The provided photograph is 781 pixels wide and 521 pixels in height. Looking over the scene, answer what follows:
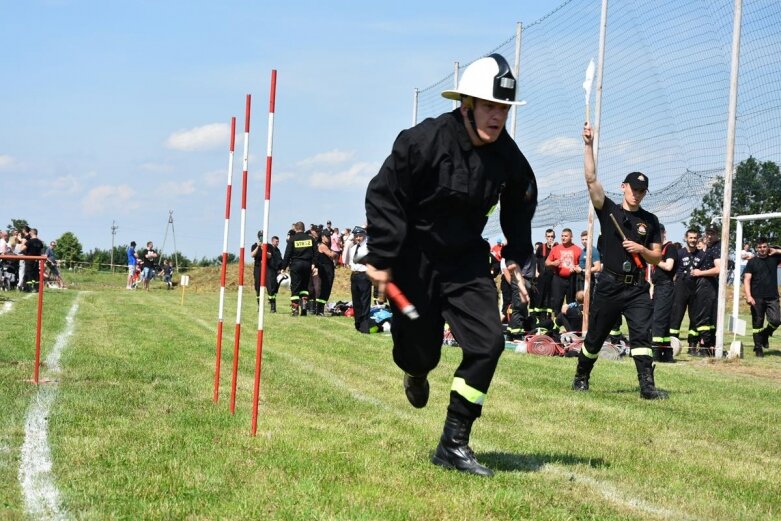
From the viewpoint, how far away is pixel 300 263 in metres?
24.7

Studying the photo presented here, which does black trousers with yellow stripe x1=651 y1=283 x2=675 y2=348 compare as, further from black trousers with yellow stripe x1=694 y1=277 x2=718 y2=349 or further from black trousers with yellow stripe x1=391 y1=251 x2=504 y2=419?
black trousers with yellow stripe x1=391 y1=251 x2=504 y2=419

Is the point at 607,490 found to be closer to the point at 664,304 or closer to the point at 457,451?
the point at 457,451

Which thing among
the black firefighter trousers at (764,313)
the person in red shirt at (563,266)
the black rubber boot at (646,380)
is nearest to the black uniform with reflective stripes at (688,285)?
the black firefighter trousers at (764,313)

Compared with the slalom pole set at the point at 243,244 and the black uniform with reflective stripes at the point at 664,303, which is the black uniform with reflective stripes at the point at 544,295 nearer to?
the black uniform with reflective stripes at the point at 664,303

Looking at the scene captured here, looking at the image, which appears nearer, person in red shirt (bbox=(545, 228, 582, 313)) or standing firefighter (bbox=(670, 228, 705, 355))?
standing firefighter (bbox=(670, 228, 705, 355))

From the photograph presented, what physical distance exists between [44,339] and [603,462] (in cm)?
1040

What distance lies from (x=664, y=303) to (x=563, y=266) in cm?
260

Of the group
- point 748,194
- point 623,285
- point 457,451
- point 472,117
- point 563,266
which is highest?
point 748,194

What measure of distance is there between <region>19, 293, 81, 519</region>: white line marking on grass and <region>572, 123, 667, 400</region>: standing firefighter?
5318 mm

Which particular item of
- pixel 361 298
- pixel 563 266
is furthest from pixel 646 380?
pixel 361 298

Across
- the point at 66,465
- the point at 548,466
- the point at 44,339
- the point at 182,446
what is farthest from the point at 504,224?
the point at 44,339

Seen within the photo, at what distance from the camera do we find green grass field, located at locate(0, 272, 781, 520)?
5.09 meters

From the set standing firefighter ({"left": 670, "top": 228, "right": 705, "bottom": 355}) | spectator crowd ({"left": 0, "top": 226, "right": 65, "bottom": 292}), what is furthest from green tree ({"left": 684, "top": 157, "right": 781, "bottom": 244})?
spectator crowd ({"left": 0, "top": 226, "right": 65, "bottom": 292})

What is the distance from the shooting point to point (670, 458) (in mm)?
6883
